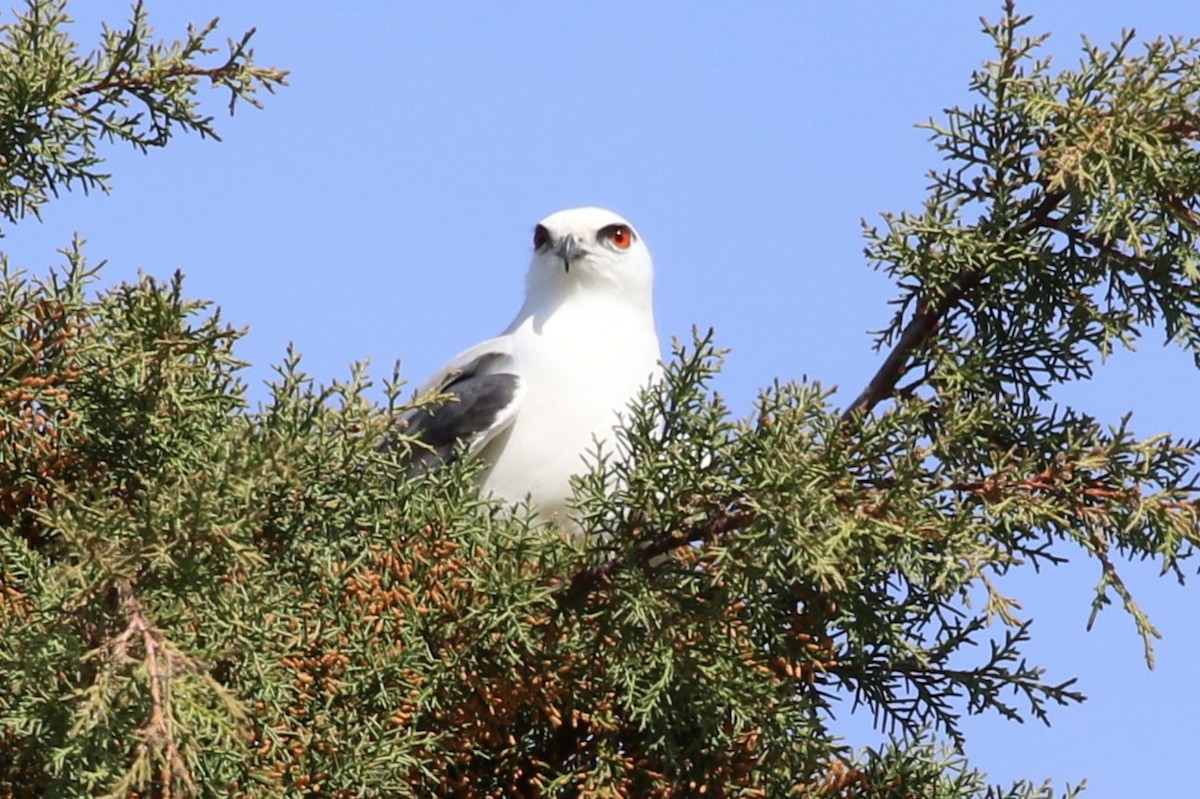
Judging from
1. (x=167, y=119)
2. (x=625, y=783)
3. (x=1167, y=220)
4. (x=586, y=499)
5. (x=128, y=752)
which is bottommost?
(x=128, y=752)

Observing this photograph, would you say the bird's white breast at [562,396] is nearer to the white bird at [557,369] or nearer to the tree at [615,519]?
the white bird at [557,369]

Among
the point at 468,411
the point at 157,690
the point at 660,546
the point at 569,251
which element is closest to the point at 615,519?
the point at 660,546

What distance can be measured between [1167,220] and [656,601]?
153 cm

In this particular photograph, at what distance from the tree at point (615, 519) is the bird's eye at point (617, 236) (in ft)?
10.5

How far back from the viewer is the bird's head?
7.35 meters

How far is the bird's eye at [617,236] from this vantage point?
24.6 ft

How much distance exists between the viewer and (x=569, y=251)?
290 inches

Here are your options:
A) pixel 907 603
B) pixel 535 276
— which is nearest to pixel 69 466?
pixel 907 603

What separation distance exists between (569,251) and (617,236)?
0.28 metres

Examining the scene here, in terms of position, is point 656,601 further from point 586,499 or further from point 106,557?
point 106,557

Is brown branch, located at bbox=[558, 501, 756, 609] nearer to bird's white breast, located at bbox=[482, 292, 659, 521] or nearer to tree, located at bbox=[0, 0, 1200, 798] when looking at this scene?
tree, located at bbox=[0, 0, 1200, 798]

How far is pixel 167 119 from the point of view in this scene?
411cm

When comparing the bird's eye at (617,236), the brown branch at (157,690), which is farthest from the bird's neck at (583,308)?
the brown branch at (157,690)

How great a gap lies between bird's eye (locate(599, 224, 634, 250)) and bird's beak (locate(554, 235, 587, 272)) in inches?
5.9
